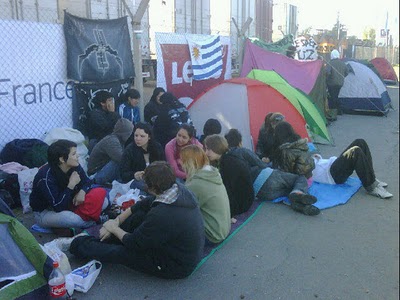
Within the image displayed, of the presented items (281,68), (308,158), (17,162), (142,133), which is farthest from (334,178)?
(281,68)

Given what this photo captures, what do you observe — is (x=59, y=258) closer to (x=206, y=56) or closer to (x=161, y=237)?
(x=161, y=237)

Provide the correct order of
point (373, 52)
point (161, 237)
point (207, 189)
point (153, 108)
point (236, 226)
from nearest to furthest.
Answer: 1. point (161, 237)
2. point (207, 189)
3. point (236, 226)
4. point (153, 108)
5. point (373, 52)

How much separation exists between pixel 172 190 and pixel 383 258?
1.98 metres

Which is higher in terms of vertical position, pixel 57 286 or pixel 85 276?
pixel 57 286

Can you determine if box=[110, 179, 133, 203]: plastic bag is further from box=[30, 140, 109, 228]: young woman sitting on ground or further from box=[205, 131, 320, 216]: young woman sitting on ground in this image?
box=[205, 131, 320, 216]: young woman sitting on ground

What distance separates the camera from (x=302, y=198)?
15.9 ft

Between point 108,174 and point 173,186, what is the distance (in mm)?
2241

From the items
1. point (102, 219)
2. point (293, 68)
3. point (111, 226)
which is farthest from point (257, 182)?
point (293, 68)

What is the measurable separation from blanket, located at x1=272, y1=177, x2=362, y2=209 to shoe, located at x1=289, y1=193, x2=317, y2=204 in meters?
0.25

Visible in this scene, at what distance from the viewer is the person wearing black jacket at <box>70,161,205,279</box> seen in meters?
3.21

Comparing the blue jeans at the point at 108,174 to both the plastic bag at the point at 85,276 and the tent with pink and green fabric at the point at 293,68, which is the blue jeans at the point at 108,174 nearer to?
the plastic bag at the point at 85,276

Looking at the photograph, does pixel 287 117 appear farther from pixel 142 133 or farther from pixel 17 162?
pixel 17 162

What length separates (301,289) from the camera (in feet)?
11.0

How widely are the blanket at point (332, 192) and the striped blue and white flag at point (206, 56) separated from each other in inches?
177
